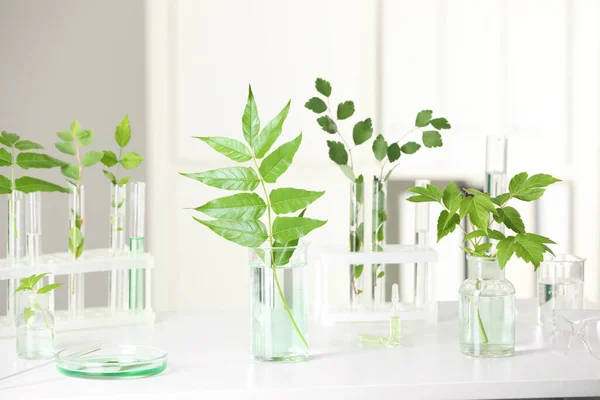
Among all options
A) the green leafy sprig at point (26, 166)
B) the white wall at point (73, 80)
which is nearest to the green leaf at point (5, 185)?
the green leafy sprig at point (26, 166)

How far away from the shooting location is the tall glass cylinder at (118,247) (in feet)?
5.63

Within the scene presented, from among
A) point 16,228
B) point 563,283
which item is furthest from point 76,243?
point 563,283

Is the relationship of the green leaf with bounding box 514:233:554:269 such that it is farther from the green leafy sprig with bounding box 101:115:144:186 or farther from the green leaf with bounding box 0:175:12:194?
the green leaf with bounding box 0:175:12:194

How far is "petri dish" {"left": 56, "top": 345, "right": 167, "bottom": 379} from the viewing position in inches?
51.2

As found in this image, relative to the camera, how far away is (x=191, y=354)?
1465mm

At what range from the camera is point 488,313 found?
4.71 ft

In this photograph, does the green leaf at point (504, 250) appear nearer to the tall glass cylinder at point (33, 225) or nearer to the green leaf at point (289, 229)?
the green leaf at point (289, 229)

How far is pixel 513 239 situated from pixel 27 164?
3.08 ft

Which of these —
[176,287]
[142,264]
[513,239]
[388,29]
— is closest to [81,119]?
[176,287]

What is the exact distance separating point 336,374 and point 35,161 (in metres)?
0.76

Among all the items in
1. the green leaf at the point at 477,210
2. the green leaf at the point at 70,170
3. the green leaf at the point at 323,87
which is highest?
the green leaf at the point at 323,87

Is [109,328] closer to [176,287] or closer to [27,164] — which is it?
[27,164]

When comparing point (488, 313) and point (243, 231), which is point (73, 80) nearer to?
point (243, 231)

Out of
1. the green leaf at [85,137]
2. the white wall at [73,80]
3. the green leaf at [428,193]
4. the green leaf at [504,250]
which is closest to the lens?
the green leaf at [504,250]
